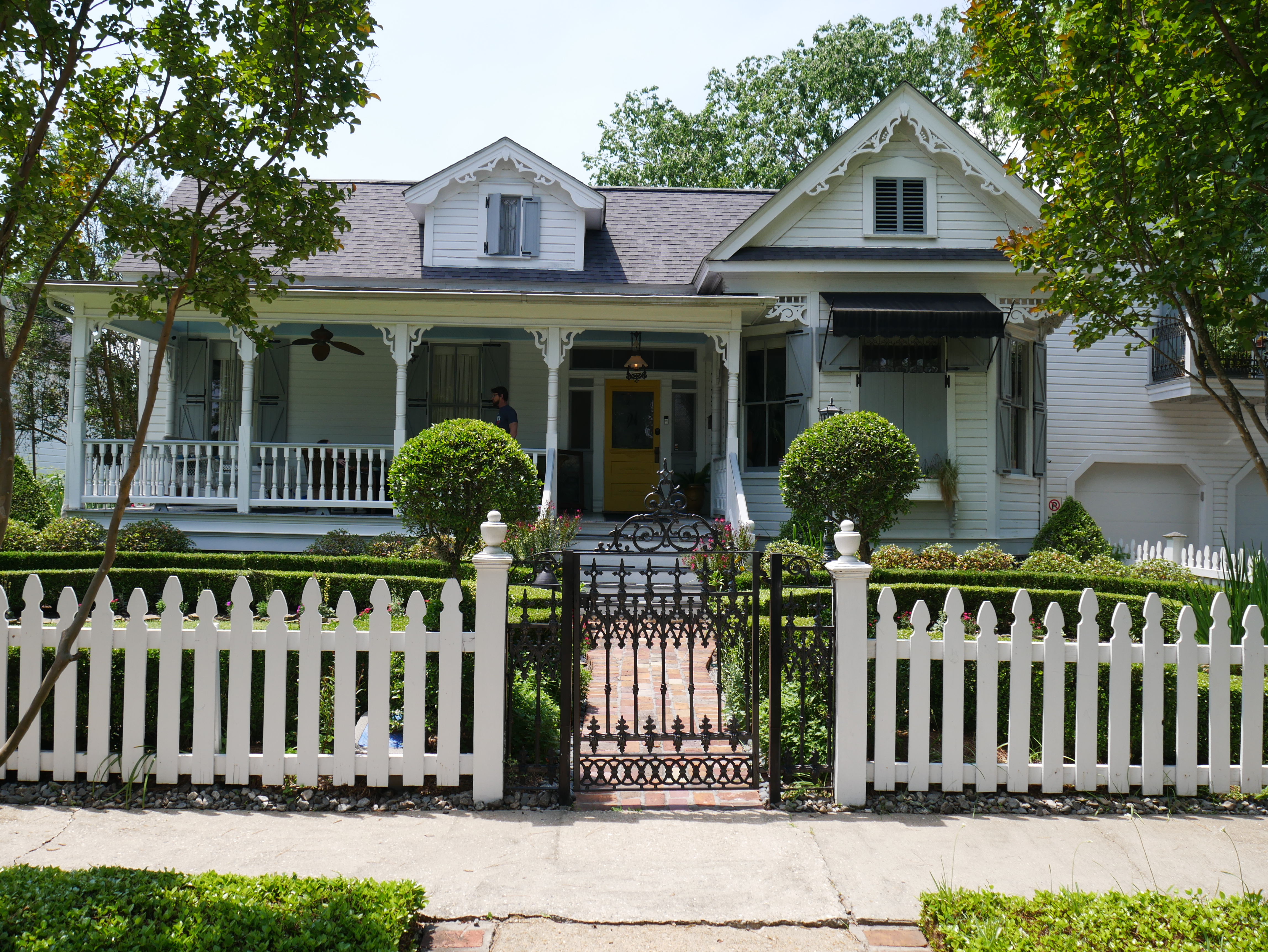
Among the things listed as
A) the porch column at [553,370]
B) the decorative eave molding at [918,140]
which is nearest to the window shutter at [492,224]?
the porch column at [553,370]

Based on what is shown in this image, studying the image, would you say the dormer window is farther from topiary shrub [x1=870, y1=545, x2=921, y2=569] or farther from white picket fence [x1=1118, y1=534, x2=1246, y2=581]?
white picket fence [x1=1118, y1=534, x2=1246, y2=581]

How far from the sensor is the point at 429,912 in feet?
10.9

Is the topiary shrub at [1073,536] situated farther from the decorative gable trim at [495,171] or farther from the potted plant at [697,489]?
the decorative gable trim at [495,171]

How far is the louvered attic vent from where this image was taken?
13.3 m

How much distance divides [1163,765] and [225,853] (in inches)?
188

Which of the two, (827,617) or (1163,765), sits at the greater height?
(827,617)

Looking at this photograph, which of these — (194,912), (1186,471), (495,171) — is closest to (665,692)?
(194,912)

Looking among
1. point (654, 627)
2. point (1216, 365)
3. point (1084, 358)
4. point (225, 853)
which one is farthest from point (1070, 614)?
point (1084, 358)

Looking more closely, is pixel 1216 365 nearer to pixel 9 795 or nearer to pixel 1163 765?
pixel 1163 765

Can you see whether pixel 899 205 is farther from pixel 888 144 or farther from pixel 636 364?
pixel 636 364

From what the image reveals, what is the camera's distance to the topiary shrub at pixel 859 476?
1005 centimetres

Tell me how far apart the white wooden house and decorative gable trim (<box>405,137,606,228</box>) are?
1.4 inches

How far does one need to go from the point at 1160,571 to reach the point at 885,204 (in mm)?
6709

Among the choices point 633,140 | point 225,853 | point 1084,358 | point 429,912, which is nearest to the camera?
point 429,912
